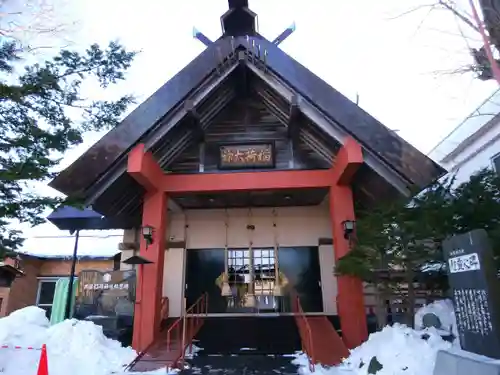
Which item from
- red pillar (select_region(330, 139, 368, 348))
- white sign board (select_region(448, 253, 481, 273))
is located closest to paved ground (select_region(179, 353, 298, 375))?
red pillar (select_region(330, 139, 368, 348))

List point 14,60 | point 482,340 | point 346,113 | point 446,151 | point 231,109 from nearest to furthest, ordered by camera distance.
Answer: point 482,340 < point 14,60 < point 346,113 < point 231,109 < point 446,151

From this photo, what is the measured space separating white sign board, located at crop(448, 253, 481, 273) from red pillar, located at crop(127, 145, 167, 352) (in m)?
5.56

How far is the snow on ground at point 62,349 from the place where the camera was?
544cm

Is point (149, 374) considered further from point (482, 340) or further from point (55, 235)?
point (55, 235)

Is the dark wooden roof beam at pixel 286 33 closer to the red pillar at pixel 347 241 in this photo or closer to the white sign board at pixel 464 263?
the red pillar at pixel 347 241

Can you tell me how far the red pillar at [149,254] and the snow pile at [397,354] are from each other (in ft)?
10.4

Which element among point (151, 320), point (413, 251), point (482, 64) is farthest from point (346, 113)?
point (151, 320)

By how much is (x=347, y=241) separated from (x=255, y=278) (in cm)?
327

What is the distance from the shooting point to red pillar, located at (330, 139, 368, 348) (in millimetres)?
7082

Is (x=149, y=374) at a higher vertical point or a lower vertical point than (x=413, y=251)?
lower

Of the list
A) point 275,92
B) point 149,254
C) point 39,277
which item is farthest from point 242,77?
point 39,277

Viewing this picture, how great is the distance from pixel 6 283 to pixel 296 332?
10.7 meters

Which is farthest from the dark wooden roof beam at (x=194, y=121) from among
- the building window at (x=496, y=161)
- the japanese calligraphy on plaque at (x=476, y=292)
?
the building window at (x=496, y=161)

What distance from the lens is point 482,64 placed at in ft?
17.4
